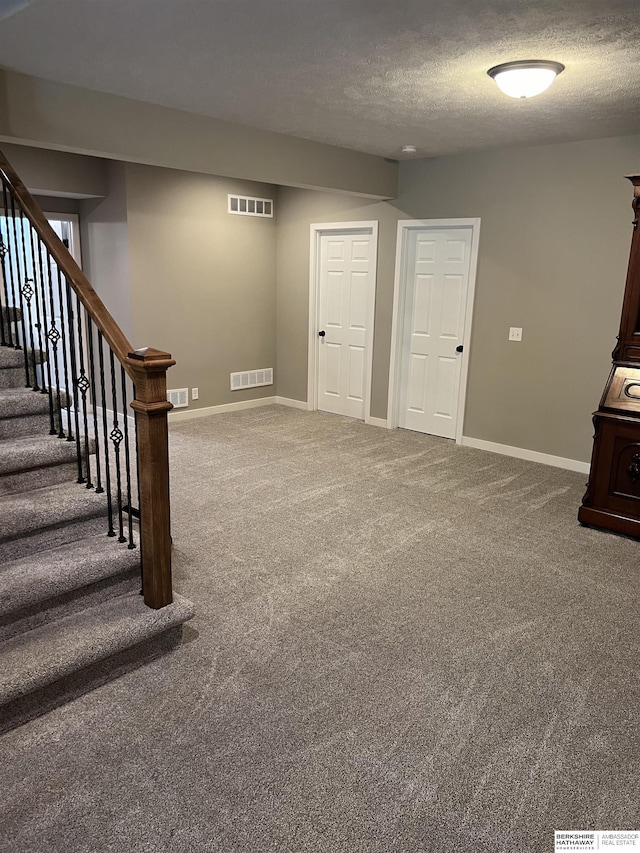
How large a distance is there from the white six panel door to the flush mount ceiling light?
2618 millimetres

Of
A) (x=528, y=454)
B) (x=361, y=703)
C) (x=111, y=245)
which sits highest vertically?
(x=111, y=245)

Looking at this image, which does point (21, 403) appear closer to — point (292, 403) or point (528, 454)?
point (528, 454)

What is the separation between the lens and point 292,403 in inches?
294

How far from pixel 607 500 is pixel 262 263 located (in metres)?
4.53

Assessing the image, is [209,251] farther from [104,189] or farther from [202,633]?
[202,633]

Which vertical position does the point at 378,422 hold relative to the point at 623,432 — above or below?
below

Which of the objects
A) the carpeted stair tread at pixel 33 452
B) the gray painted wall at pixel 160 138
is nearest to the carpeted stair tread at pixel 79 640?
the carpeted stair tread at pixel 33 452

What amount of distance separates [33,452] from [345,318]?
4.44m

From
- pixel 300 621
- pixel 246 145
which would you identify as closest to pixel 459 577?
pixel 300 621

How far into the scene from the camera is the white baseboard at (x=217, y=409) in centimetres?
661

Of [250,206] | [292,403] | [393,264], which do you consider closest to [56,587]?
[393,264]

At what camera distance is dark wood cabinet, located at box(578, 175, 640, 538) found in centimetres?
392

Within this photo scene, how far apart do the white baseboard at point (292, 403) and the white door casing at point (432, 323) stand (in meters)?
1.22

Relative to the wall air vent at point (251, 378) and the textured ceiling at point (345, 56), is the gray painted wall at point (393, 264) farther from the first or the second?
the textured ceiling at point (345, 56)
